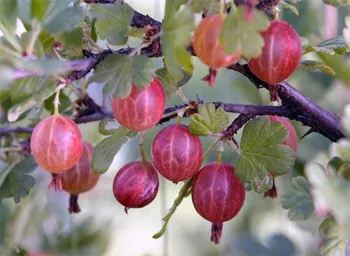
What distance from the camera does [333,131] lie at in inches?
29.2

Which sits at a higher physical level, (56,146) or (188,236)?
(56,146)

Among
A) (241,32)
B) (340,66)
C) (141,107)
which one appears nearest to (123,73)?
(141,107)

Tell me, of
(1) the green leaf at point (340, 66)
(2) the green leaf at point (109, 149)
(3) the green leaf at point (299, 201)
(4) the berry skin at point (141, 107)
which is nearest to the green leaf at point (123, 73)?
(4) the berry skin at point (141, 107)

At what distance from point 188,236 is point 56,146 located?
1646 mm

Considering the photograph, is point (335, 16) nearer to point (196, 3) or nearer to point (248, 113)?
point (248, 113)

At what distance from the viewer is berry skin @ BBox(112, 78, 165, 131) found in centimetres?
64

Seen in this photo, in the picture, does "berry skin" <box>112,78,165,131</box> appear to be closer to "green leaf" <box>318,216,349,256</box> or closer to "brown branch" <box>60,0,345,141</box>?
"brown branch" <box>60,0,345,141</box>

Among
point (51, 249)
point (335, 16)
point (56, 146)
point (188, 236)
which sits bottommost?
point (188, 236)

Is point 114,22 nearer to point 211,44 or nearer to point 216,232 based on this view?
point 211,44

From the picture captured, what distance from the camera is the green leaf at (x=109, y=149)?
76 cm

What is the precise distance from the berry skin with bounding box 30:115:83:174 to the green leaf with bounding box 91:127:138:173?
0.26 feet

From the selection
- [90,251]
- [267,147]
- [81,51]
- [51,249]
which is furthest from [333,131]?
[51,249]

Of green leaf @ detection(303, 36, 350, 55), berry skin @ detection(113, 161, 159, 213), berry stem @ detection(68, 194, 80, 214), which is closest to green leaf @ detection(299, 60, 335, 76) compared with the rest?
green leaf @ detection(303, 36, 350, 55)

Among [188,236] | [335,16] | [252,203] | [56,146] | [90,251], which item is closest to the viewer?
[56,146]
